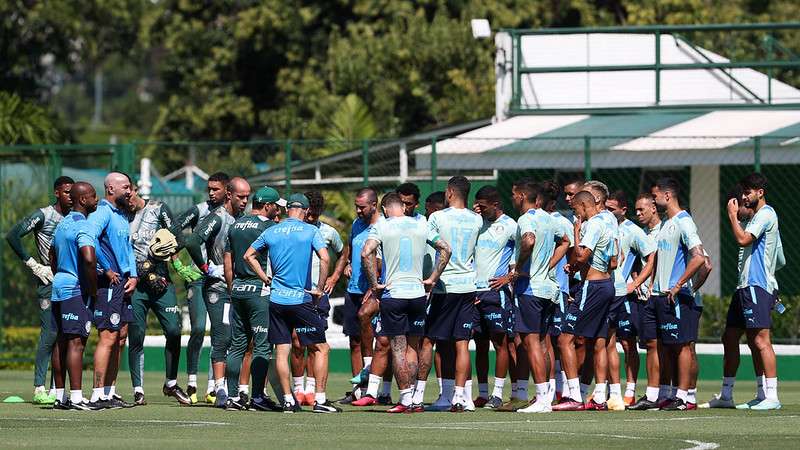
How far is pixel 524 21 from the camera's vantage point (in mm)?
39906

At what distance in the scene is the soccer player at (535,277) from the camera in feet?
50.0

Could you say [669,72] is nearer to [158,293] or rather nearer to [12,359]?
[12,359]

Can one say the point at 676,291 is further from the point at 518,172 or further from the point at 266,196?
the point at 518,172

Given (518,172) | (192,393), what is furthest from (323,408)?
(518,172)

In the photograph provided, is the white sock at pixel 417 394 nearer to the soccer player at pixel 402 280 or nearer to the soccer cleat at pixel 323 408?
the soccer player at pixel 402 280

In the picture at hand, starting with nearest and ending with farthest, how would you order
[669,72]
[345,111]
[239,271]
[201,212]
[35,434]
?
[35,434]
[239,271]
[201,212]
[669,72]
[345,111]

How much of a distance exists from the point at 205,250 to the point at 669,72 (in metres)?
13.6

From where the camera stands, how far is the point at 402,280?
1503cm

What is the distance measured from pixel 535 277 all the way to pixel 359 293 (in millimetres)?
2247

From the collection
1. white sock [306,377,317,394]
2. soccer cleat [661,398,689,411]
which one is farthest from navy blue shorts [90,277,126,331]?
soccer cleat [661,398,689,411]

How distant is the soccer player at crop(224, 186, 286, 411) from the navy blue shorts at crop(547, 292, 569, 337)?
9.35 ft

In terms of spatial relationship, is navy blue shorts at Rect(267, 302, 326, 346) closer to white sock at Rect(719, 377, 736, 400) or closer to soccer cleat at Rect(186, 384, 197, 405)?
soccer cleat at Rect(186, 384, 197, 405)

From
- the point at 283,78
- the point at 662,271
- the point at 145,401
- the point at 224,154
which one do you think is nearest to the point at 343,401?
the point at 145,401

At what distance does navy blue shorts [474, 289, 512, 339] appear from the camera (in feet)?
51.8
